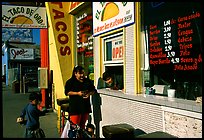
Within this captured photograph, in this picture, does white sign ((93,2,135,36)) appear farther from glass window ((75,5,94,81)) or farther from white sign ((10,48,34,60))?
white sign ((10,48,34,60))

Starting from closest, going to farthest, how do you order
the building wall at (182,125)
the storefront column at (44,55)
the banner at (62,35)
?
the building wall at (182,125)
the banner at (62,35)
the storefront column at (44,55)

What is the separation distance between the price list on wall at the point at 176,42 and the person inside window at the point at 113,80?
126 centimetres

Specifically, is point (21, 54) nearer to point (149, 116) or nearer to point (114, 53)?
point (114, 53)

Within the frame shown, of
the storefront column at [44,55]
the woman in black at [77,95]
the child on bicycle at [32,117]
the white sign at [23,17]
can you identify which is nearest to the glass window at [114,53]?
the woman in black at [77,95]

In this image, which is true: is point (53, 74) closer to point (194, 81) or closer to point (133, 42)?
point (133, 42)

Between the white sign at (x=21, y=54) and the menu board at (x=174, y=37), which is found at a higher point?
the white sign at (x=21, y=54)

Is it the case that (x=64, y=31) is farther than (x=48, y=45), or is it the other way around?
(x=48, y=45)

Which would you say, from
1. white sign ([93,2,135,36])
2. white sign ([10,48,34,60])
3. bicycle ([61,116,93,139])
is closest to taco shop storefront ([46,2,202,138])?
white sign ([93,2,135,36])

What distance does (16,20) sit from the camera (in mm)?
9914

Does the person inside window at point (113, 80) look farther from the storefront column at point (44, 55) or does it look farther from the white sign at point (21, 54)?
the white sign at point (21, 54)

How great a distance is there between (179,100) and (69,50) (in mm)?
5571

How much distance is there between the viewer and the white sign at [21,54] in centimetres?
3397

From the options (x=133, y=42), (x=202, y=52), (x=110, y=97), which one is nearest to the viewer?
(x=202, y=52)

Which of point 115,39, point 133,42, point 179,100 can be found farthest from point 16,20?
point 179,100
